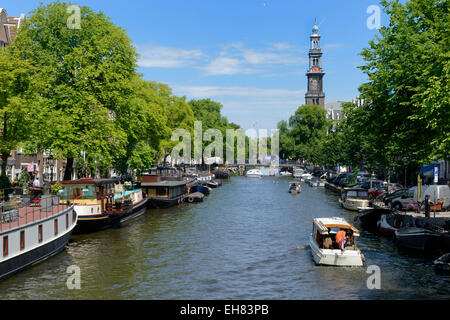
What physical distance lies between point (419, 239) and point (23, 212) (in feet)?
86.0

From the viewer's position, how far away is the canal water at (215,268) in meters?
27.1

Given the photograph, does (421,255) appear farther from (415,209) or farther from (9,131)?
(9,131)

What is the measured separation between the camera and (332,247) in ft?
111

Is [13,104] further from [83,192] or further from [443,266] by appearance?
[443,266]

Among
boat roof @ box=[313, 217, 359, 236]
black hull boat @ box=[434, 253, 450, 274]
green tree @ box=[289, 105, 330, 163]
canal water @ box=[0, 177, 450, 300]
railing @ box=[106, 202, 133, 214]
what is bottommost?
canal water @ box=[0, 177, 450, 300]

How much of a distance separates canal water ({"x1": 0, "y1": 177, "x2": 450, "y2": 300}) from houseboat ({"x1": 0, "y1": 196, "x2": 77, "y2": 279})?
0.73 m

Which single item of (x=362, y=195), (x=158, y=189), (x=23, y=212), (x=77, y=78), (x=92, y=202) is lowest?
(x=362, y=195)

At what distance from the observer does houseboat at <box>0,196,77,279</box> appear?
2789cm

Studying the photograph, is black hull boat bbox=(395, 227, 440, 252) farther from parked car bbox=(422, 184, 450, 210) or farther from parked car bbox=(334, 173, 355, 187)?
parked car bbox=(334, 173, 355, 187)

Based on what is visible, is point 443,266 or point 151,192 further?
point 151,192

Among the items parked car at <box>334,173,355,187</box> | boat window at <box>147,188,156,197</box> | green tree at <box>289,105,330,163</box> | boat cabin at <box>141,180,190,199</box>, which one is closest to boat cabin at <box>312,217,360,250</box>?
boat cabin at <box>141,180,190,199</box>

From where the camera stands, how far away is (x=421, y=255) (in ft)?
117

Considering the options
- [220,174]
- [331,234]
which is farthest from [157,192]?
[220,174]

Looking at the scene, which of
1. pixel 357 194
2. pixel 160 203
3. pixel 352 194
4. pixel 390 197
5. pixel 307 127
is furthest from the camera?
pixel 307 127
